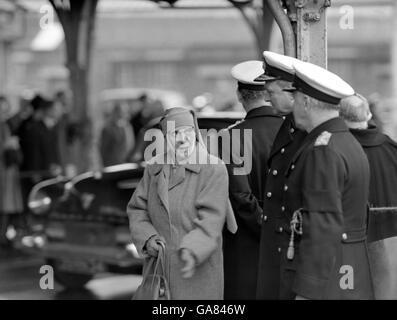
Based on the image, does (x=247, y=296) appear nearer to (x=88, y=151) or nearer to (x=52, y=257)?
(x=52, y=257)

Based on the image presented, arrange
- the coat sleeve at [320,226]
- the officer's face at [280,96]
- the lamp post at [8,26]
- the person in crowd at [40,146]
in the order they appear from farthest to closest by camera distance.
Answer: the lamp post at [8,26], the person in crowd at [40,146], the officer's face at [280,96], the coat sleeve at [320,226]

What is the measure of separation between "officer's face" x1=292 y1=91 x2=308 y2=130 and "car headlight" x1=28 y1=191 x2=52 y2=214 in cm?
556

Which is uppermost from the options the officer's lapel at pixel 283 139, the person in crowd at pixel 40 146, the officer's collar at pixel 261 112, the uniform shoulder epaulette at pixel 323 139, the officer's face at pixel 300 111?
the officer's face at pixel 300 111

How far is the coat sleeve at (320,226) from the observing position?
4641 mm

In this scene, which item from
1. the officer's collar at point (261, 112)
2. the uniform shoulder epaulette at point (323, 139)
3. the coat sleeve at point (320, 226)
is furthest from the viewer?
the officer's collar at point (261, 112)

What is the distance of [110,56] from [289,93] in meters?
23.9

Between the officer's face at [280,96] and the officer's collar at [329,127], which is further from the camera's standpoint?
the officer's face at [280,96]

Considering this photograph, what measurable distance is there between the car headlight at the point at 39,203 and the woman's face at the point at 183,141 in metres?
5.01

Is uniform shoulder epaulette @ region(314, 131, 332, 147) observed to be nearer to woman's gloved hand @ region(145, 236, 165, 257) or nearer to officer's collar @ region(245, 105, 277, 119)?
woman's gloved hand @ region(145, 236, 165, 257)

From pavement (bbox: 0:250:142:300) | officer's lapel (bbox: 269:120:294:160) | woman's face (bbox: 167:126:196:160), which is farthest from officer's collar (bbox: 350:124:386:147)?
pavement (bbox: 0:250:142:300)

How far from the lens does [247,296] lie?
6285mm

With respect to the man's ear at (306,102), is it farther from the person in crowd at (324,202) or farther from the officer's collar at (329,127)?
the officer's collar at (329,127)

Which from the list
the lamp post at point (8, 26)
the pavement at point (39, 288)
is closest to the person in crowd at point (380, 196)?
the pavement at point (39, 288)
